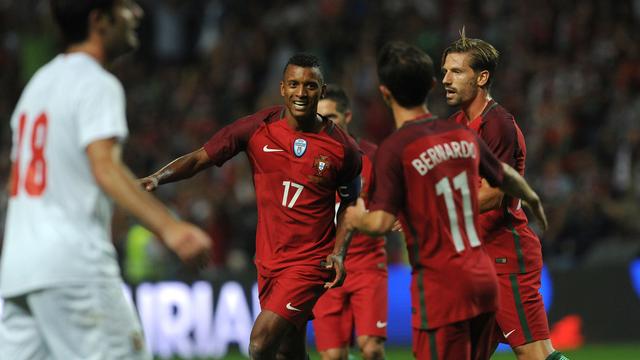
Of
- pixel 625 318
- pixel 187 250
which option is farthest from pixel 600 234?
pixel 187 250

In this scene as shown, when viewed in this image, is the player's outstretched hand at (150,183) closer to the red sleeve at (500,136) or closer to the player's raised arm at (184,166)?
the player's raised arm at (184,166)

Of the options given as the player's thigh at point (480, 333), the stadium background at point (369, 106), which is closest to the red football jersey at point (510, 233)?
the player's thigh at point (480, 333)

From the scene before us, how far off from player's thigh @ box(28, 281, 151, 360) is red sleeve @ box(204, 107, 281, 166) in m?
3.13

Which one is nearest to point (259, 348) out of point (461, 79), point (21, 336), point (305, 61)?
point (305, 61)

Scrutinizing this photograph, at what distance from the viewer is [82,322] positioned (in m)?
4.70

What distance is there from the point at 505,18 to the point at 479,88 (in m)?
11.3

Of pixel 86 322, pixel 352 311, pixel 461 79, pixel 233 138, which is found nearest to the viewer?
pixel 86 322

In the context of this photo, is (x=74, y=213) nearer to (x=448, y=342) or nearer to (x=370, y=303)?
(x=448, y=342)

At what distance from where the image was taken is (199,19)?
21.3m

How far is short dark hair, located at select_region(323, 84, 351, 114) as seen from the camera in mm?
9562

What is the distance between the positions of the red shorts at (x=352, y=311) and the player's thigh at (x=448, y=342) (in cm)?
327

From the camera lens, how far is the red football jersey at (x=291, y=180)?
7766mm

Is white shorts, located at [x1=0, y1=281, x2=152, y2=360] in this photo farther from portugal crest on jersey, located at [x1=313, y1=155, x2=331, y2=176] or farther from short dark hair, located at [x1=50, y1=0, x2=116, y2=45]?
portugal crest on jersey, located at [x1=313, y1=155, x2=331, y2=176]

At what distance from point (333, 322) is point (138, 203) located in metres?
4.89
